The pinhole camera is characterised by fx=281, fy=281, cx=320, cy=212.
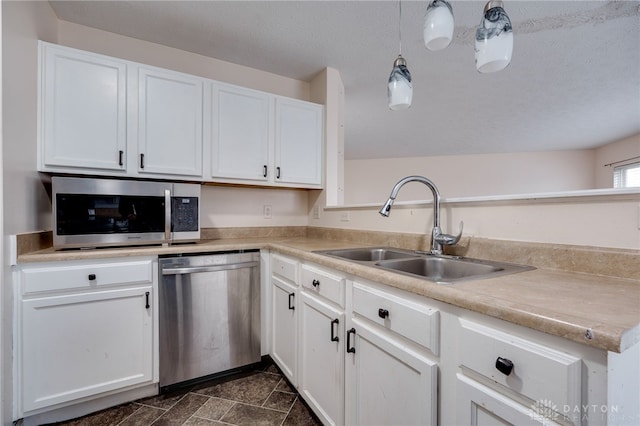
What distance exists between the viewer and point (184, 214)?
1.83 meters

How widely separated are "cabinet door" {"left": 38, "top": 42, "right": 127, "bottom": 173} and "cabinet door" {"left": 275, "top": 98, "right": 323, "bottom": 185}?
1042 millimetres

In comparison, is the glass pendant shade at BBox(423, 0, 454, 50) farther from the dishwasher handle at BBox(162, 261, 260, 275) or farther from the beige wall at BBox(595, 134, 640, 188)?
the beige wall at BBox(595, 134, 640, 188)

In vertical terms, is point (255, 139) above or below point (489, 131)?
below

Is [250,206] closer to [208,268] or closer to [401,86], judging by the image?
[208,268]

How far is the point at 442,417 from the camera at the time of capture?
78cm

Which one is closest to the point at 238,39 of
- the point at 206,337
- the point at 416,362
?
the point at 206,337

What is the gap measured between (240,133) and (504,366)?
2032 millimetres

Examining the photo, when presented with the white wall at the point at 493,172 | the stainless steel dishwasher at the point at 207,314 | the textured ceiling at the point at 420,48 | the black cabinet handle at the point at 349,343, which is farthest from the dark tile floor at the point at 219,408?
the white wall at the point at 493,172

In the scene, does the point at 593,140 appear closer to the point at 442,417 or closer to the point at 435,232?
the point at 435,232

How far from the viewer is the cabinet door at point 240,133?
2029mm

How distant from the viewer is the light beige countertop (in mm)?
509

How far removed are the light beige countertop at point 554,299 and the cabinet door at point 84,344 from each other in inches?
50.5

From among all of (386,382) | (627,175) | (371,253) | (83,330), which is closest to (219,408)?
(83,330)

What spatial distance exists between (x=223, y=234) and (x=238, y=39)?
148cm
